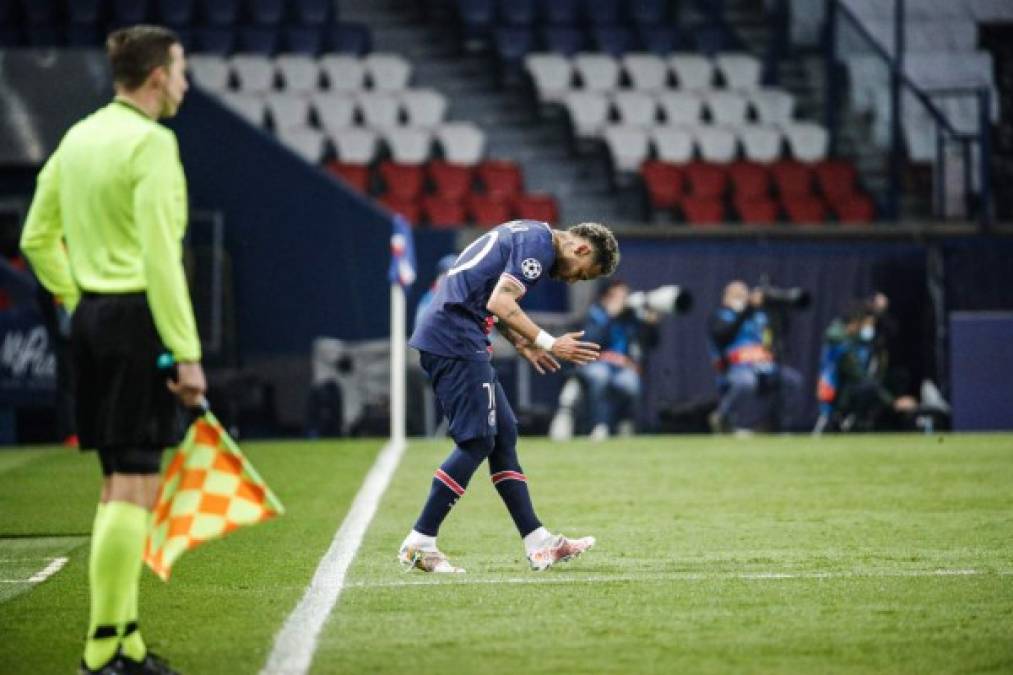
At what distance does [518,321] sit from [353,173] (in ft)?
50.6

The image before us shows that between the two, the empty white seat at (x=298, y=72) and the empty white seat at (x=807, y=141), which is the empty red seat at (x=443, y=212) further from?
the empty white seat at (x=807, y=141)

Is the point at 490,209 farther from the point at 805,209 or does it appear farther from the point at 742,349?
the point at 742,349

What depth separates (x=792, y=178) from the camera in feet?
79.1

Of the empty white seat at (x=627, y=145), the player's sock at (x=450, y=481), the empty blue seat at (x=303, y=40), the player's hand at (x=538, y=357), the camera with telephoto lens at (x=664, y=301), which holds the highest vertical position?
the empty blue seat at (x=303, y=40)

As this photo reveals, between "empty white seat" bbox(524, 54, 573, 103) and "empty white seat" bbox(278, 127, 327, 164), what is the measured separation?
3.35m

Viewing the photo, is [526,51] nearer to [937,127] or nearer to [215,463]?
[937,127]

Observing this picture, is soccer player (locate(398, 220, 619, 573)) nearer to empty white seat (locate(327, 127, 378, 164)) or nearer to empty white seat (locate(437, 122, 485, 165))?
empty white seat (locate(327, 127, 378, 164))

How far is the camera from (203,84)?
24.2 metres

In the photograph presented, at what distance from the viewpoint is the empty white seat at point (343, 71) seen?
82.4 feet

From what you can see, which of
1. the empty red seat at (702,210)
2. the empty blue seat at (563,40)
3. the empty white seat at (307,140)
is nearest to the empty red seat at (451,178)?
the empty white seat at (307,140)

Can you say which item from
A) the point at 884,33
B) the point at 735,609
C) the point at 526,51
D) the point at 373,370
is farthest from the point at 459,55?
the point at 735,609

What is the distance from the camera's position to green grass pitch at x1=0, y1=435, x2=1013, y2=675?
5.81 m

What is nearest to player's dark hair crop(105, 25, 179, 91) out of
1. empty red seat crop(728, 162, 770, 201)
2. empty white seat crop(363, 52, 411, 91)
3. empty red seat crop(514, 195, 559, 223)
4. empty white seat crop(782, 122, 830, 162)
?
empty red seat crop(514, 195, 559, 223)

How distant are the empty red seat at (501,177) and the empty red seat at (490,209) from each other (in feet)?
0.98
